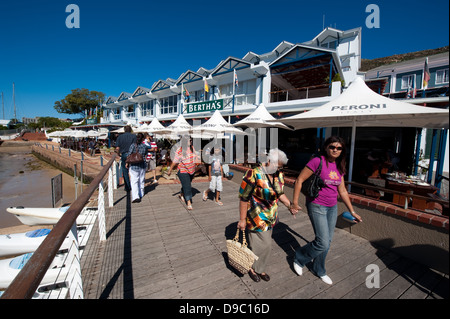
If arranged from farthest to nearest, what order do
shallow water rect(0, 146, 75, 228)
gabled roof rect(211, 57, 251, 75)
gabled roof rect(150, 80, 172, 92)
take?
gabled roof rect(150, 80, 172, 92), gabled roof rect(211, 57, 251, 75), shallow water rect(0, 146, 75, 228)

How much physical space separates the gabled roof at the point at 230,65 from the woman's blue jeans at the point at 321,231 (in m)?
12.2

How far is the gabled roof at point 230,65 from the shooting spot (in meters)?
13.3

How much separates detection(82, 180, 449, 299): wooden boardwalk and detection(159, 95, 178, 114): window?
661 inches

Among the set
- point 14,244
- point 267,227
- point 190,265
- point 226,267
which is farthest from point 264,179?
point 14,244

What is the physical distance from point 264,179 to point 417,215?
8.44ft

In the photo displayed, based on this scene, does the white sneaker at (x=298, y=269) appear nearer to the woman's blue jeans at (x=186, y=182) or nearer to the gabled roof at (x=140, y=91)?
the woman's blue jeans at (x=186, y=182)

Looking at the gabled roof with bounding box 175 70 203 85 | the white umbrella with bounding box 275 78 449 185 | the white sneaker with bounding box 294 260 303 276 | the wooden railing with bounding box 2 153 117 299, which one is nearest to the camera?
the wooden railing with bounding box 2 153 117 299

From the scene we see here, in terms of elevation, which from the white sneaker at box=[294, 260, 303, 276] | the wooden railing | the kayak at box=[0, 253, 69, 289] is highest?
the wooden railing

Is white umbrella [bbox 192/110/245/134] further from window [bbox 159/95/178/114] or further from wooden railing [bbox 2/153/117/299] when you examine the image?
window [bbox 159/95/178/114]

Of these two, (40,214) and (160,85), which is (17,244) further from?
(160,85)

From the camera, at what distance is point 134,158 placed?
5.18 m

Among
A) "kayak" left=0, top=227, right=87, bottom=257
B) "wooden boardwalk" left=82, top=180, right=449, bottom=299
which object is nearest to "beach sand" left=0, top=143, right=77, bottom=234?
"kayak" left=0, top=227, right=87, bottom=257

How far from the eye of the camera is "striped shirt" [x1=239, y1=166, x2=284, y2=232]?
2.41m
